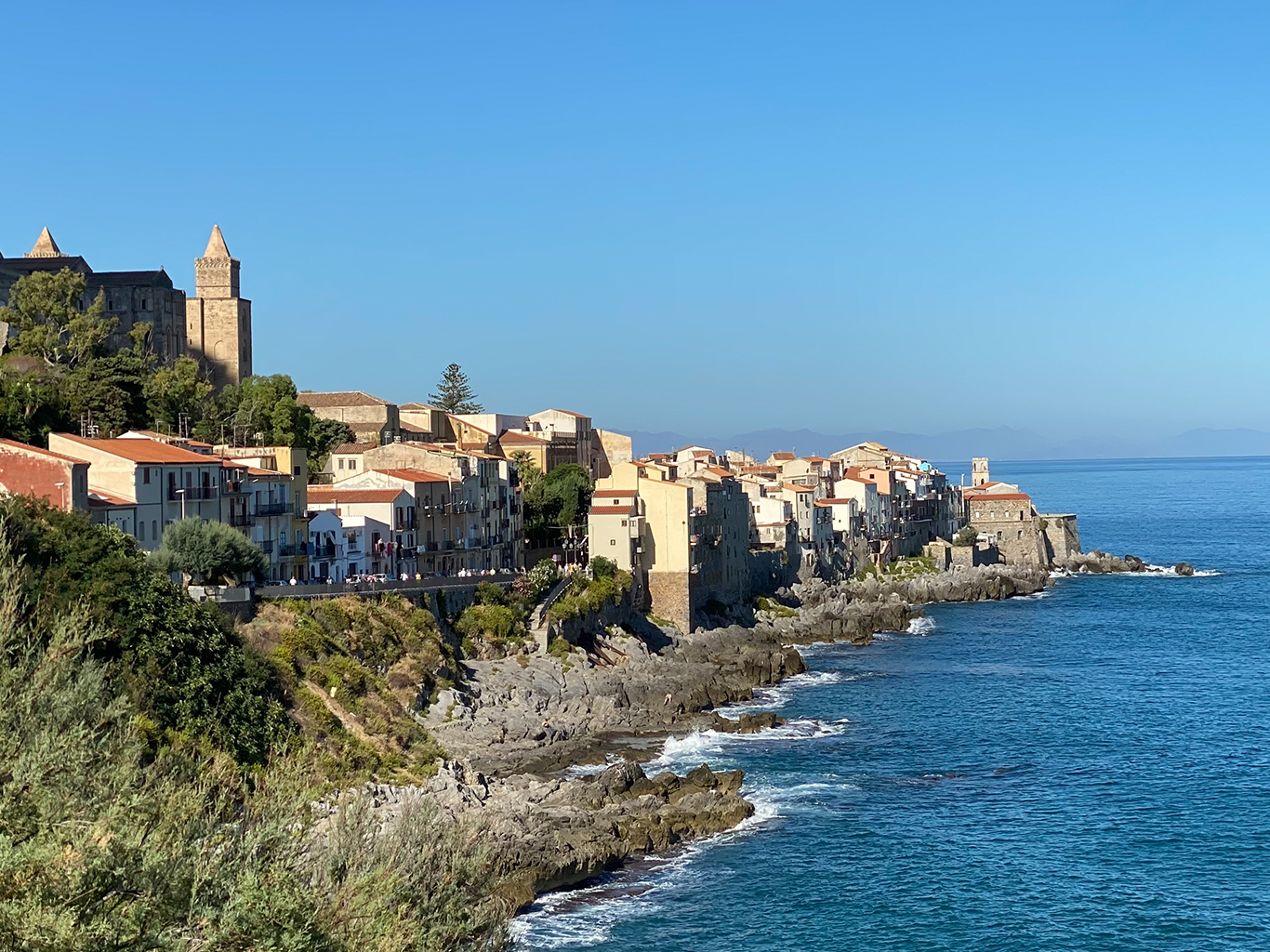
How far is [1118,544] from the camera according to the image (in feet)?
449

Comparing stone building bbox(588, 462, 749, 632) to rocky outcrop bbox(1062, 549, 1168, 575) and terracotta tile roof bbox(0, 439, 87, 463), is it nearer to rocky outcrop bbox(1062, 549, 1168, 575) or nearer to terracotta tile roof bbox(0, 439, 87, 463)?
terracotta tile roof bbox(0, 439, 87, 463)

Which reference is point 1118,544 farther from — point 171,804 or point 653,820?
point 171,804

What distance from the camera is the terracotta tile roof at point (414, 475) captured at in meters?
62.3

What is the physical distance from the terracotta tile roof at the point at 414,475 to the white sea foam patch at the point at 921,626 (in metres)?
28.7

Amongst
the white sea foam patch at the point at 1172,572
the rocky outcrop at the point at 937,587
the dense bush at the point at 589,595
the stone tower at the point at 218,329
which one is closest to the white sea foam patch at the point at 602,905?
the dense bush at the point at 589,595

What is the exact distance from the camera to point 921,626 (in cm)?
8269

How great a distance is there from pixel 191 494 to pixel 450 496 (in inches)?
672

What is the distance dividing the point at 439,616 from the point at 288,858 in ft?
110

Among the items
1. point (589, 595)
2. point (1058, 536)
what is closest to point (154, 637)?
point (589, 595)

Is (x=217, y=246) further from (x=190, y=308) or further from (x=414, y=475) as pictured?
(x=414, y=475)

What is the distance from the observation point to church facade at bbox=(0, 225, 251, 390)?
86.6 m

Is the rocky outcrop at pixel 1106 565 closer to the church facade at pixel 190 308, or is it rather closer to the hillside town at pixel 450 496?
the hillside town at pixel 450 496

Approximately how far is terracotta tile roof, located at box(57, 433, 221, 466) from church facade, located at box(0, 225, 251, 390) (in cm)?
→ 3433

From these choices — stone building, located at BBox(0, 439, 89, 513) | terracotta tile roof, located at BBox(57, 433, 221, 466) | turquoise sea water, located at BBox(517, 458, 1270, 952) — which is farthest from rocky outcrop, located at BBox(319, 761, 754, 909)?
terracotta tile roof, located at BBox(57, 433, 221, 466)
